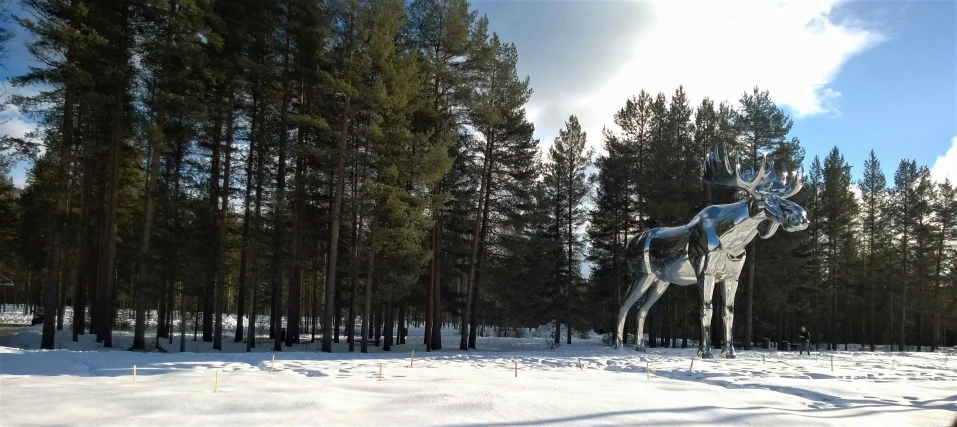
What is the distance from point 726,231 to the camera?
16172 mm

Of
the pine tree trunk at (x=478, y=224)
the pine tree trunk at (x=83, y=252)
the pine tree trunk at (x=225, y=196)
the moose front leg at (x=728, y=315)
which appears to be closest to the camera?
the moose front leg at (x=728, y=315)

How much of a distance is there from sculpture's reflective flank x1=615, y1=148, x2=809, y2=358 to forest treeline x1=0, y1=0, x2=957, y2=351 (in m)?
8.17

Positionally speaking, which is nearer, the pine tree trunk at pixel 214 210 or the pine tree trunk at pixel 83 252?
the pine tree trunk at pixel 214 210

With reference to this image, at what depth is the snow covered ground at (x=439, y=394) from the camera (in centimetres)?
641

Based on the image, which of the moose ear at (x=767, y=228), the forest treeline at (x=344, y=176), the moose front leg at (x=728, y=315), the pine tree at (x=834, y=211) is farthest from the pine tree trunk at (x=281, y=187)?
the pine tree at (x=834, y=211)

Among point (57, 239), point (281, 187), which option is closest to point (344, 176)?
point (281, 187)

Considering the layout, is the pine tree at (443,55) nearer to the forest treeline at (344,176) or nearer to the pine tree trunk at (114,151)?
the forest treeline at (344,176)

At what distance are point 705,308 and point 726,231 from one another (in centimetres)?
238

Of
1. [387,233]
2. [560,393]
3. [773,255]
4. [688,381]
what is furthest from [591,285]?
[560,393]

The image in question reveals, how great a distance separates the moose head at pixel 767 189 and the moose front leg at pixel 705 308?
210 centimetres

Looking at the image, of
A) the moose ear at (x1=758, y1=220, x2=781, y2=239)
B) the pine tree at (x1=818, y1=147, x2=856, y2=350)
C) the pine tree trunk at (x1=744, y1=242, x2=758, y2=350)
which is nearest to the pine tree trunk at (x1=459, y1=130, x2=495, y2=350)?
the moose ear at (x1=758, y1=220, x2=781, y2=239)

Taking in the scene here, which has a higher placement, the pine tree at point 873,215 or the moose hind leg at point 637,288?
the pine tree at point 873,215

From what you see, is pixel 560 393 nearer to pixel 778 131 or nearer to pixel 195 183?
pixel 195 183

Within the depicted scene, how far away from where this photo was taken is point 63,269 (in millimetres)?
30438
